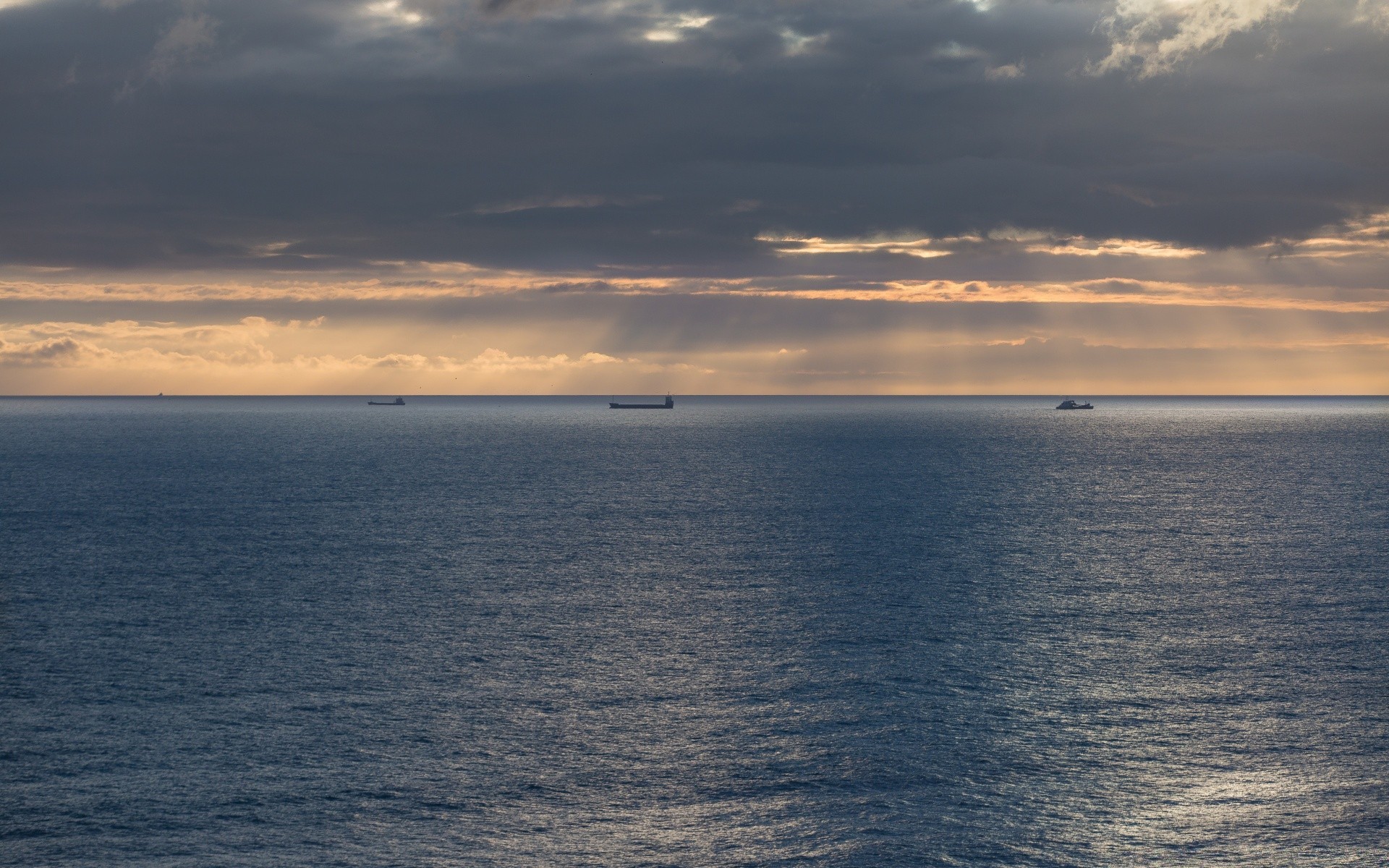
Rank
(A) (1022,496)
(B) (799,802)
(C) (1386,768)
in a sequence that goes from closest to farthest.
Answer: (B) (799,802) → (C) (1386,768) → (A) (1022,496)

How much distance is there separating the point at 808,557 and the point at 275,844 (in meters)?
71.7

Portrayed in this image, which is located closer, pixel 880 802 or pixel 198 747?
pixel 880 802

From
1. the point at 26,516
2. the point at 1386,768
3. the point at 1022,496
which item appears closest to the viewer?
the point at 1386,768

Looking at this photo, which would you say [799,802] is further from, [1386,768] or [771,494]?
[771,494]

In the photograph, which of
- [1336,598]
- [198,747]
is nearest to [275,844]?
[198,747]

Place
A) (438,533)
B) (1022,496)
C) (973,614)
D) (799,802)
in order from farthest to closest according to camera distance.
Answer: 1. (1022,496)
2. (438,533)
3. (973,614)
4. (799,802)

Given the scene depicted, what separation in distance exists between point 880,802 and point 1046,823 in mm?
6699

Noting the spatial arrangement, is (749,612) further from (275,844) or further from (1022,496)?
(1022,496)

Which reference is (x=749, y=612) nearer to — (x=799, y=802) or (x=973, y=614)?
(x=973, y=614)

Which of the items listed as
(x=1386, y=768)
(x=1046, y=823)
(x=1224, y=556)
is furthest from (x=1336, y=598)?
(x=1046, y=823)

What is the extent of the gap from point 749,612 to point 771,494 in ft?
285

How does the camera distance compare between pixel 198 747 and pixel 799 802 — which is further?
pixel 198 747

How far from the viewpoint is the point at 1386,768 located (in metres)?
51.3

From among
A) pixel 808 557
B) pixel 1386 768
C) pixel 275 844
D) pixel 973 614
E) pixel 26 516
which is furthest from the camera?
pixel 26 516
